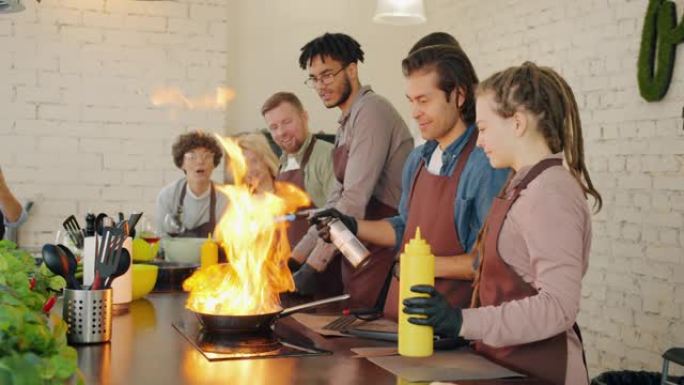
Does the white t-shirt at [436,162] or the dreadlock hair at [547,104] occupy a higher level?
the dreadlock hair at [547,104]

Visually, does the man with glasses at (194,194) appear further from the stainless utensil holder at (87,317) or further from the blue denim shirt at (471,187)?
the stainless utensil holder at (87,317)

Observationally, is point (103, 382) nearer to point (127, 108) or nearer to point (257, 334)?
point (257, 334)

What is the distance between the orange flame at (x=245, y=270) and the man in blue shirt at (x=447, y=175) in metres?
0.18

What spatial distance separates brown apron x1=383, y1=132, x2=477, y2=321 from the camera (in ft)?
8.16

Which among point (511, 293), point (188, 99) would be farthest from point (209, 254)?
point (188, 99)

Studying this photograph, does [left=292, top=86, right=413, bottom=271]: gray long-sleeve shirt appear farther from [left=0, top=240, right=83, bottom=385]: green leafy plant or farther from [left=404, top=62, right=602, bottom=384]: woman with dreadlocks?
[left=0, top=240, right=83, bottom=385]: green leafy plant

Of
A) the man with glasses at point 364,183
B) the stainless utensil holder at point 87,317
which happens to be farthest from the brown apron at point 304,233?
the stainless utensil holder at point 87,317

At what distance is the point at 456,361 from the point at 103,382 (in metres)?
0.74

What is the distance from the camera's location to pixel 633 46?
4.29 metres

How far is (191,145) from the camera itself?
17.4 ft

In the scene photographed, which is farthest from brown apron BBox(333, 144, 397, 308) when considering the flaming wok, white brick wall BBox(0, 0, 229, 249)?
white brick wall BBox(0, 0, 229, 249)

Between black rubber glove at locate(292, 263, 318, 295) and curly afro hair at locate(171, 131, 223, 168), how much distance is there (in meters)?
2.20

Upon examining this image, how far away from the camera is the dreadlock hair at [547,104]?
79.7 inches

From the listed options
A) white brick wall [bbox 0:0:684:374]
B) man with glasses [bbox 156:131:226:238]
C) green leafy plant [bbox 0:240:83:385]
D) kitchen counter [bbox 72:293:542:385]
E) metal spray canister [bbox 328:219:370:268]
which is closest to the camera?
green leafy plant [bbox 0:240:83:385]
